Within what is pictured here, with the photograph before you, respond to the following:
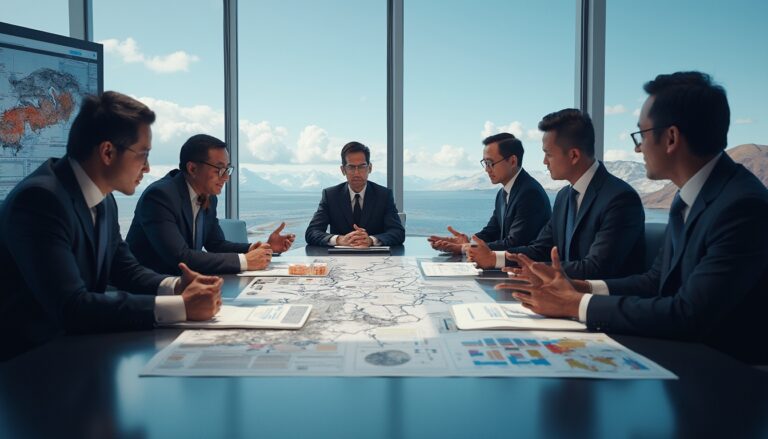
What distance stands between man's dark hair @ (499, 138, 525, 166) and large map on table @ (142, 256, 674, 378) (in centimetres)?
241

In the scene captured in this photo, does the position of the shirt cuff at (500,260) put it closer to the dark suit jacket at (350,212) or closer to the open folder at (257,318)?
the open folder at (257,318)

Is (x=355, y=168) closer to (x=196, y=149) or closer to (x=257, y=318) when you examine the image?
(x=196, y=149)

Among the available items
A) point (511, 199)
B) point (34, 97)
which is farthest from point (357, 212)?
point (34, 97)

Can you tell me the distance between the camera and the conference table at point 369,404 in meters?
0.86

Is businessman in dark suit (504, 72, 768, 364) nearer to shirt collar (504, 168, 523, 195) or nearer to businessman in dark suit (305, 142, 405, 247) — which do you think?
shirt collar (504, 168, 523, 195)

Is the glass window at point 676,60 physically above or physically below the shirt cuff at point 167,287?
above

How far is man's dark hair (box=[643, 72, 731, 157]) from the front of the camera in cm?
181

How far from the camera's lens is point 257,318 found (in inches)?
61.9

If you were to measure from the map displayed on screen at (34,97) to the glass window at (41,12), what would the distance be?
23.9 inches

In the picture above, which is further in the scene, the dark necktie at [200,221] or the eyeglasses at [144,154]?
the dark necktie at [200,221]

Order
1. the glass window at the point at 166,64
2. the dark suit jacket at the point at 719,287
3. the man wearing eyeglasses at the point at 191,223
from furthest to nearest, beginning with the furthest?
the glass window at the point at 166,64 < the man wearing eyeglasses at the point at 191,223 < the dark suit jacket at the point at 719,287

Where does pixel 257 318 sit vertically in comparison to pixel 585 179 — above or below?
below

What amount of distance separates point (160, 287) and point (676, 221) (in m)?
1.91

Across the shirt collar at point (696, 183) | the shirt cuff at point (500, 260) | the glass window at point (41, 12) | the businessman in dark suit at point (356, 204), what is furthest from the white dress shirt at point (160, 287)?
the glass window at point (41, 12)
